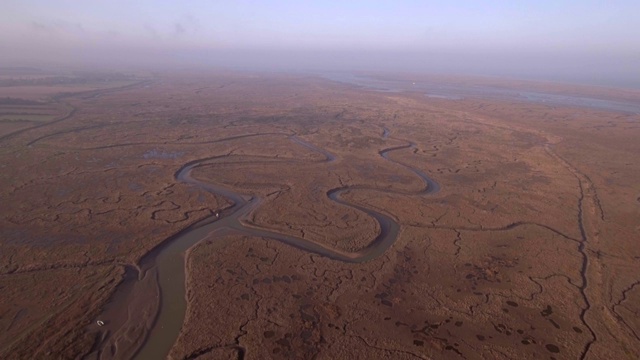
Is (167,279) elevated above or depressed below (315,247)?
below

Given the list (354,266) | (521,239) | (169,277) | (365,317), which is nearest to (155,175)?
(169,277)

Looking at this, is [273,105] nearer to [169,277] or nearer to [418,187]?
[418,187]

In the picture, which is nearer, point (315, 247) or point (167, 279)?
point (167, 279)

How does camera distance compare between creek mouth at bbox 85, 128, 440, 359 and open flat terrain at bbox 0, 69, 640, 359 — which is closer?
creek mouth at bbox 85, 128, 440, 359

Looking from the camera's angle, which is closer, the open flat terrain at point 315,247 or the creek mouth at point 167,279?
the creek mouth at point 167,279

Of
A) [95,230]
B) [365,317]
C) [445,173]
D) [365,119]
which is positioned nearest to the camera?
[365,317]
